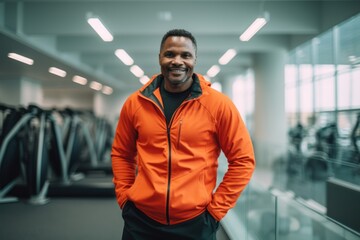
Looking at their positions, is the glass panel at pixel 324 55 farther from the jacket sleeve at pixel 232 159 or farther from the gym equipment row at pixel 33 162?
the jacket sleeve at pixel 232 159

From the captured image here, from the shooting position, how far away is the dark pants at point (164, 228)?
142 centimetres

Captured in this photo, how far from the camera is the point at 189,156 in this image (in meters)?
1.43

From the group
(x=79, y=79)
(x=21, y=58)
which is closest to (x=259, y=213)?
(x=21, y=58)

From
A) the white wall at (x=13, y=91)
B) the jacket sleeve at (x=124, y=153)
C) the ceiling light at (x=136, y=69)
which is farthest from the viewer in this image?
the white wall at (x=13, y=91)

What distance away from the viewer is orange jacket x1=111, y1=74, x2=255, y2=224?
1398 mm

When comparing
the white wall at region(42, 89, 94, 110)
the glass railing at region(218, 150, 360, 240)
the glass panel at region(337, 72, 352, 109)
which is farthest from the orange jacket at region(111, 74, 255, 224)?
the white wall at region(42, 89, 94, 110)

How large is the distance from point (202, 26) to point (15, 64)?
700 centimetres

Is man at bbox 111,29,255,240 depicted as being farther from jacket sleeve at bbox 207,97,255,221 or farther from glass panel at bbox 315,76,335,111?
glass panel at bbox 315,76,335,111

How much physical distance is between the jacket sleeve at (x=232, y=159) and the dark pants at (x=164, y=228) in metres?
0.06

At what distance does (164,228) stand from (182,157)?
345mm

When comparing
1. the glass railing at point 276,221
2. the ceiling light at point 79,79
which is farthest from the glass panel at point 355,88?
the ceiling light at point 79,79

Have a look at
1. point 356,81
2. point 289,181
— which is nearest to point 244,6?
point 356,81

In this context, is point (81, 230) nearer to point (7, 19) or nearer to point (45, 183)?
point (45, 183)

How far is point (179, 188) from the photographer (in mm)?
1389
